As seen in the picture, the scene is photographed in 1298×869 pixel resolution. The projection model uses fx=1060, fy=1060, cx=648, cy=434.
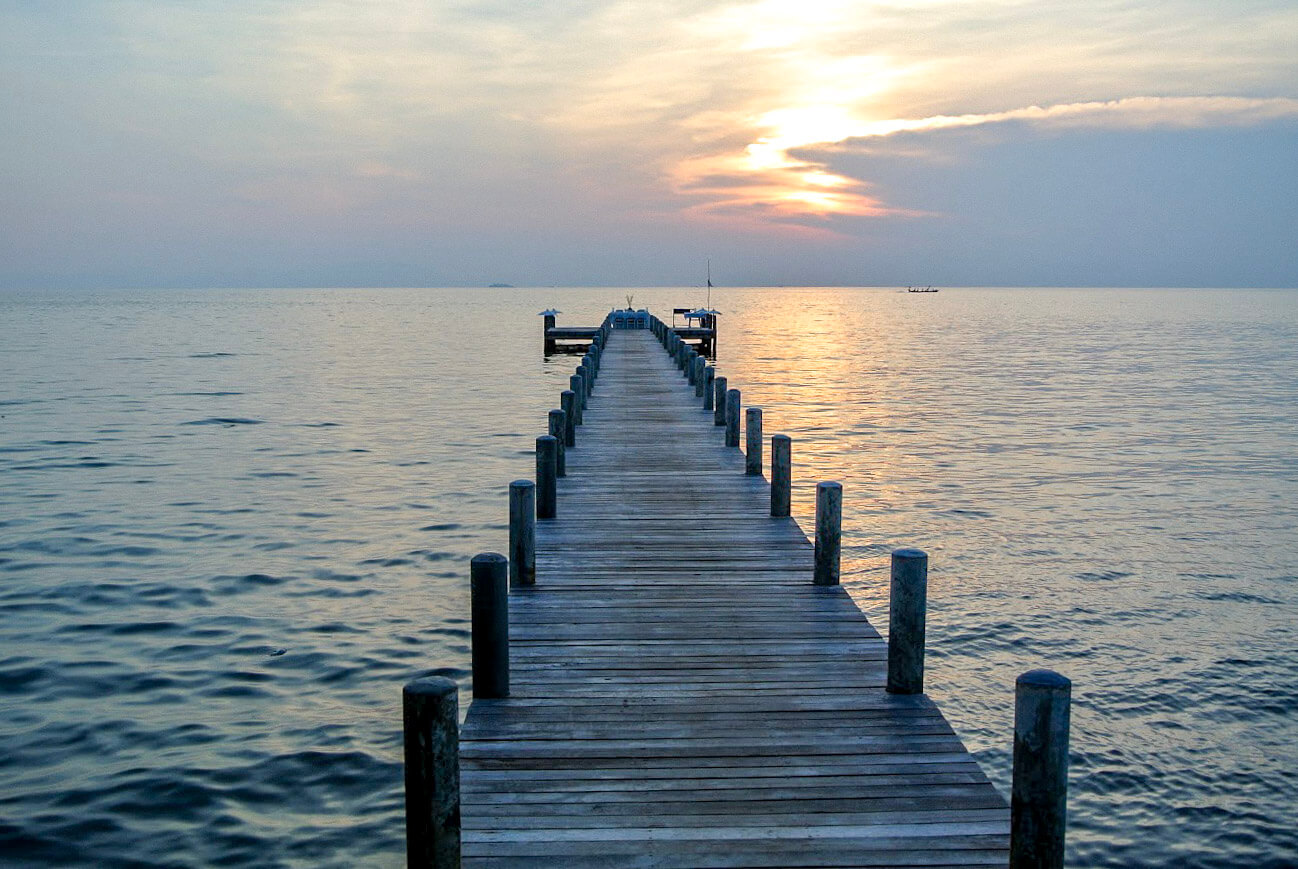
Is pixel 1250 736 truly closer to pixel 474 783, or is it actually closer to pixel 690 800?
pixel 690 800

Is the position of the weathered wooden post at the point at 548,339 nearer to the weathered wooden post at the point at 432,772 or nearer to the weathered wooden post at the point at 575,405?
the weathered wooden post at the point at 575,405

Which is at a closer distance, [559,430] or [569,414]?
[559,430]

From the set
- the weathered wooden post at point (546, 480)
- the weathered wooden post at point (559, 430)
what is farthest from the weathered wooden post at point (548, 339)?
the weathered wooden post at point (546, 480)

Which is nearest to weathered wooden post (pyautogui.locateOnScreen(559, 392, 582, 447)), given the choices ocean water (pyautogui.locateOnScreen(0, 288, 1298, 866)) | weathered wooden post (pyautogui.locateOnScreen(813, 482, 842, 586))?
ocean water (pyautogui.locateOnScreen(0, 288, 1298, 866))

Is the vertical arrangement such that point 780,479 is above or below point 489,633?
above

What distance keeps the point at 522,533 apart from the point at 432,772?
4.80 meters

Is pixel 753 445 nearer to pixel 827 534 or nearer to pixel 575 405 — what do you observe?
pixel 575 405

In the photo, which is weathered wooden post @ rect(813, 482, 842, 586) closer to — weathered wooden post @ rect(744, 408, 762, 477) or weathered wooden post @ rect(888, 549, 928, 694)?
weathered wooden post @ rect(888, 549, 928, 694)

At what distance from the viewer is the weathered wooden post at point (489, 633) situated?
681cm

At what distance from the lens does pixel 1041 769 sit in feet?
15.5

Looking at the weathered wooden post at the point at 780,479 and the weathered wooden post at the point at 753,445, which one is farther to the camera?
the weathered wooden post at the point at 753,445

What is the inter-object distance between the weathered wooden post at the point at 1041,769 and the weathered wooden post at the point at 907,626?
2132mm

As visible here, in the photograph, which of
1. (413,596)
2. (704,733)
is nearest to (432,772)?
(704,733)

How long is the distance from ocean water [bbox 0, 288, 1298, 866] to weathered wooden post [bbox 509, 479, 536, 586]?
6.67ft
